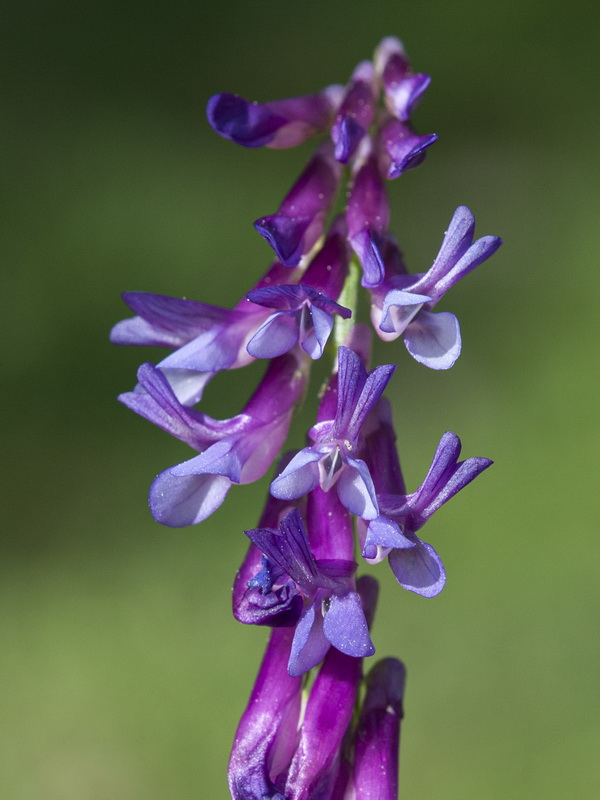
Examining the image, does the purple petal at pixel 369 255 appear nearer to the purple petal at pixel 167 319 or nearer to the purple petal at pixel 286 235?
the purple petal at pixel 286 235

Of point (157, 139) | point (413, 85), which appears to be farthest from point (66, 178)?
point (413, 85)

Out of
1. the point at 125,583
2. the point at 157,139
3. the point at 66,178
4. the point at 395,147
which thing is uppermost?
the point at 157,139

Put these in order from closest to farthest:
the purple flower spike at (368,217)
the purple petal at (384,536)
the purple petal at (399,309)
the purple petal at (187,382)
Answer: the purple petal at (384,536) < the purple petal at (399,309) < the purple flower spike at (368,217) < the purple petal at (187,382)

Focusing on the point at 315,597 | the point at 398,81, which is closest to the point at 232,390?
the point at 398,81

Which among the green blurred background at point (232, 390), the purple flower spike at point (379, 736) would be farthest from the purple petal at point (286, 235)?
the green blurred background at point (232, 390)

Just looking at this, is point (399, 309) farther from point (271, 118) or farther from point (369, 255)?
point (271, 118)

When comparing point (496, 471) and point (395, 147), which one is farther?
point (496, 471)

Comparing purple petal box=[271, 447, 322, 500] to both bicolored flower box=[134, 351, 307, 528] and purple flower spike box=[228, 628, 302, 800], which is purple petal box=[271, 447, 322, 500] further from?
purple flower spike box=[228, 628, 302, 800]

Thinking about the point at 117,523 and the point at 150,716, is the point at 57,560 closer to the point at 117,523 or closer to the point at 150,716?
the point at 117,523

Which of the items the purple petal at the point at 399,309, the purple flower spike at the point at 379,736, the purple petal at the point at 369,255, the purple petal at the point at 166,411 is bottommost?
the purple flower spike at the point at 379,736
